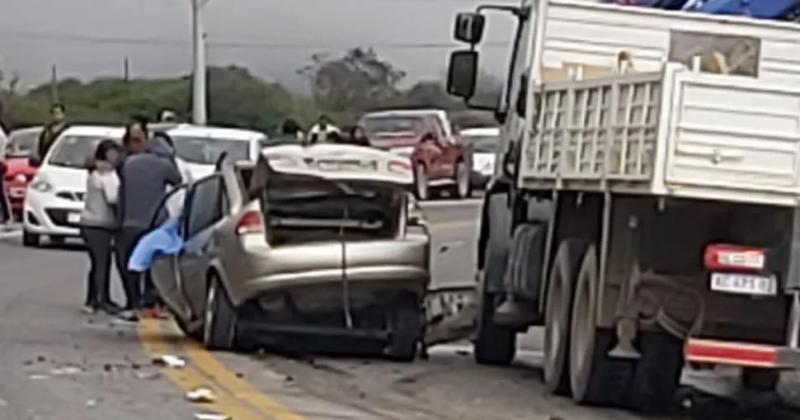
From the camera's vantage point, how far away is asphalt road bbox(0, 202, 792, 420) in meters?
13.1

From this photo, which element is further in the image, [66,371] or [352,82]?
[352,82]

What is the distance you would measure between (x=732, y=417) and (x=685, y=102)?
9.07ft

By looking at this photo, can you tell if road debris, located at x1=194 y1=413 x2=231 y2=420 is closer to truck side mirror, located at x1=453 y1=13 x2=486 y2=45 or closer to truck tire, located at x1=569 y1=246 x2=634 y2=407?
truck tire, located at x1=569 y1=246 x2=634 y2=407

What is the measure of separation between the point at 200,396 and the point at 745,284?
131 inches

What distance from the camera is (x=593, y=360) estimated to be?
45.6 ft

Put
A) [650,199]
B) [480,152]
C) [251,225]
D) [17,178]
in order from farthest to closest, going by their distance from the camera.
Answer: [480,152], [17,178], [251,225], [650,199]

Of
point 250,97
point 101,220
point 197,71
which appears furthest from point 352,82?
point 101,220

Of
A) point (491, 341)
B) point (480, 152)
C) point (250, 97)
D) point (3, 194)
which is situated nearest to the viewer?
point (491, 341)

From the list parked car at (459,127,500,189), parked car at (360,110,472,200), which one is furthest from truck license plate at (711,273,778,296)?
parked car at (459,127,500,189)

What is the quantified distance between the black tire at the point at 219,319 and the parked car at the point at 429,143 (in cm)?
2905

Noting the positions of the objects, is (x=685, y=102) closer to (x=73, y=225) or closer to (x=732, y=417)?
(x=732, y=417)

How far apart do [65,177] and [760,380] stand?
52.7 ft

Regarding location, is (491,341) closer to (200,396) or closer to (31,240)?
(200,396)

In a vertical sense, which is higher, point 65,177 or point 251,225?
point 251,225
